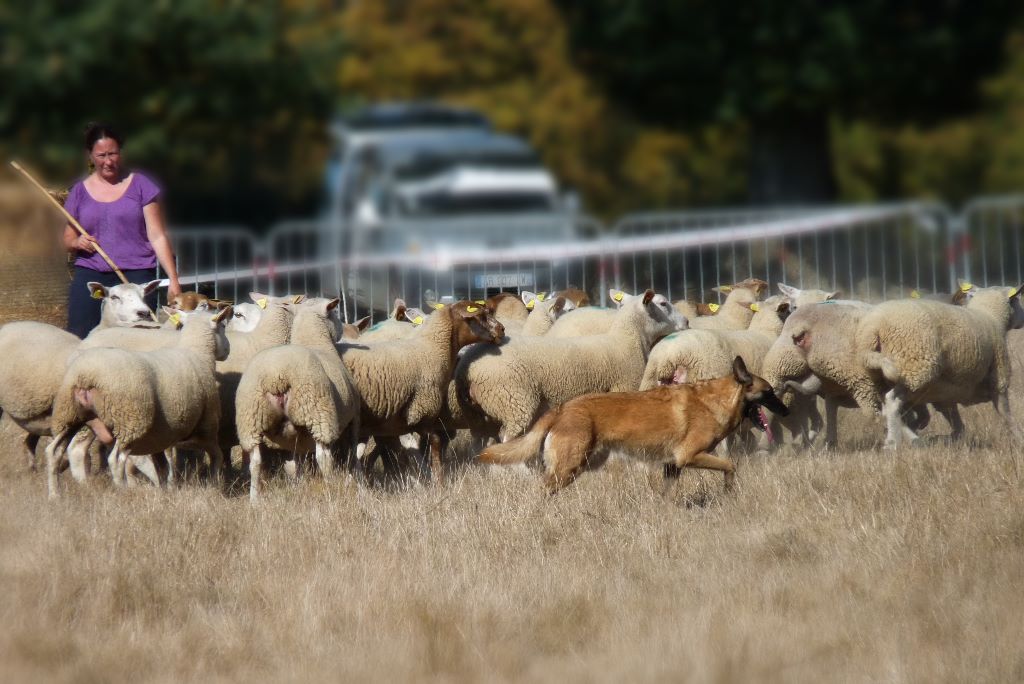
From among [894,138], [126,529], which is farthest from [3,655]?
[894,138]

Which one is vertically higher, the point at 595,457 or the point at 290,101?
the point at 290,101

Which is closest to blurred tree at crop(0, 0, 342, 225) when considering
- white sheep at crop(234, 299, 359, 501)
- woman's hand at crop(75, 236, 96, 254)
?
woman's hand at crop(75, 236, 96, 254)

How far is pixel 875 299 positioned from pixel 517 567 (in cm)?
766

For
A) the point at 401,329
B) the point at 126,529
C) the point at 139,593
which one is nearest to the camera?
the point at 139,593

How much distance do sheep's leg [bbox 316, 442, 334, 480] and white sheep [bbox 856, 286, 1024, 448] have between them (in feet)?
10.9

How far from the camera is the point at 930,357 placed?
29.8 feet

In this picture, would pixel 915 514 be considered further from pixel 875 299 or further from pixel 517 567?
pixel 875 299

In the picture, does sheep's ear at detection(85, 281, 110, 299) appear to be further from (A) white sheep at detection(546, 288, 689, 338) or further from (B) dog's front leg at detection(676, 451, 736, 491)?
(B) dog's front leg at detection(676, 451, 736, 491)

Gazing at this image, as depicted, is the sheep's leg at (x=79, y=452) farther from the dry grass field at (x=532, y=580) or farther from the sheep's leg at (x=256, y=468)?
the sheep's leg at (x=256, y=468)

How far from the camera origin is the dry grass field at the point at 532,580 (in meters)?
5.30

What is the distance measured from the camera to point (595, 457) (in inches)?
312

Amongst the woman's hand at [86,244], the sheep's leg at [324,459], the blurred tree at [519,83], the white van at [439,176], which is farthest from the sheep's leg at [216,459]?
the blurred tree at [519,83]

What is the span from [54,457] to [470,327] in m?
2.58

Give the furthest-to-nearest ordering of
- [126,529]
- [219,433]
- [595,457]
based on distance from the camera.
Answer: [219,433] → [595,457] → [126,529]
